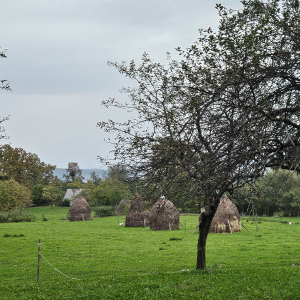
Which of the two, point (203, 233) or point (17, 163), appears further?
point (17, 163)

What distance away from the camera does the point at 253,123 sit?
285 inches

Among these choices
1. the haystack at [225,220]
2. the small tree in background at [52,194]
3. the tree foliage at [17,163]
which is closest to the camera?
the haystack at [225,220]

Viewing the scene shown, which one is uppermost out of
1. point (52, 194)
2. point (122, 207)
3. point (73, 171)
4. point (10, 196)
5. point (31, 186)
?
point (73, 171)

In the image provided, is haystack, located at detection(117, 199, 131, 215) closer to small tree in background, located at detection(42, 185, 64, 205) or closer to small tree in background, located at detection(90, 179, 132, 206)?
small tree in background, located at detection(90, 179, 132, 206)

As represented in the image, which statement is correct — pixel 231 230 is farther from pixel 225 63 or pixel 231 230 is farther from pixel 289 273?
pixel 225 63

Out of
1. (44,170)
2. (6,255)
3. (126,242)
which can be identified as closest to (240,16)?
(6,255)

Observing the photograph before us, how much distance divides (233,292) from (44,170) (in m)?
74.7

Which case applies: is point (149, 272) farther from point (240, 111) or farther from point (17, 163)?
point (17, 163)

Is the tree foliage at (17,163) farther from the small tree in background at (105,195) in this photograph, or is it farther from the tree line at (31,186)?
the small tree in background at (105,195)

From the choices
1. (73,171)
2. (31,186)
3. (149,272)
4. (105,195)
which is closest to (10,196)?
(105,195)

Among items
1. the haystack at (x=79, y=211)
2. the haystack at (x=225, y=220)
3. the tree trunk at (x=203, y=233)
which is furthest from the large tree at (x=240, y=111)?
the haystack at (x=79, y=211)

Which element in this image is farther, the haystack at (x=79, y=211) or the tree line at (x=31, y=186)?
the tree line at (x=31, y=186)

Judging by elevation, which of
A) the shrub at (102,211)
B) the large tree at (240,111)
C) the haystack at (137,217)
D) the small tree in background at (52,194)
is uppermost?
the large tree at (240,111)

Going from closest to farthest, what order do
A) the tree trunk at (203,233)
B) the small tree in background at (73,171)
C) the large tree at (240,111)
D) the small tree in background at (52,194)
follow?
the large tree at (240,111) < the tree trunk at (203,233) < the small tree in background at (52,194) < the small tree in background at (73,171)
